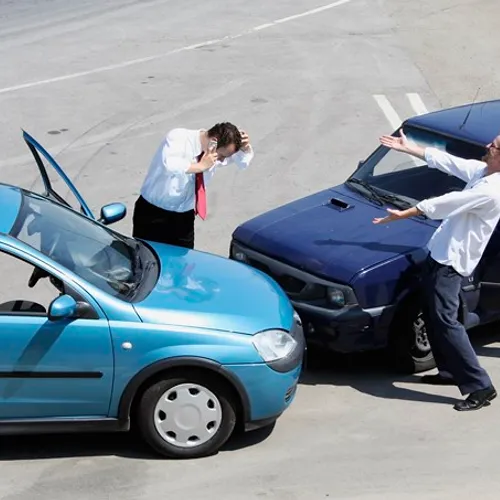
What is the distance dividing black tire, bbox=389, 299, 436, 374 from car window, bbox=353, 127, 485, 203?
1.07m

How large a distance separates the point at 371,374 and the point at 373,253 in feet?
3.17

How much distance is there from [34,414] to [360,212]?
3133 millimetres

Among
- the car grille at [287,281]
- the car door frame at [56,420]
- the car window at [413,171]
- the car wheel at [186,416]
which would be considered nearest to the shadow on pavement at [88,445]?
the car wheel at [186,416]

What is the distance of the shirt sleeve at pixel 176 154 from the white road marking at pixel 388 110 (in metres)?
6.42

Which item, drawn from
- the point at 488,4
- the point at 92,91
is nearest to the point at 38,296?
the point at 92,91

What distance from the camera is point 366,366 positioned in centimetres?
806

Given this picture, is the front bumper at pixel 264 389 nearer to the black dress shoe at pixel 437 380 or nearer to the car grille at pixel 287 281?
the car grille at pixel 287 281

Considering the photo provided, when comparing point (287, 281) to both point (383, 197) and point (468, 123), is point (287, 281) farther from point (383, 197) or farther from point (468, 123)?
point (468, 123)

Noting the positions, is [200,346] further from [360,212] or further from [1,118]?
[1,118]

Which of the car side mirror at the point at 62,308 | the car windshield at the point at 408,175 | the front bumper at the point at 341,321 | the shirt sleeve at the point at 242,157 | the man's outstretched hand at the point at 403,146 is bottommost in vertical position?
the front bumper at the point at 341,321

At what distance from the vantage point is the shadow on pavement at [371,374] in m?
7.53

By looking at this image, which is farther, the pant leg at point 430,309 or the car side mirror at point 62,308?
the pant leg at point 430,309

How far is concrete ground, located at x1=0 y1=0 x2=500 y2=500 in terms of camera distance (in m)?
6.34

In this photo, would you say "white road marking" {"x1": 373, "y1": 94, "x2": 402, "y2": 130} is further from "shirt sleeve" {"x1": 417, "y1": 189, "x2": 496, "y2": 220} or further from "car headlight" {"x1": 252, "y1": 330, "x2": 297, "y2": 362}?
"car headlight" {"x1": 252, "y1": 330, "x2": 297, "y2": 362}
